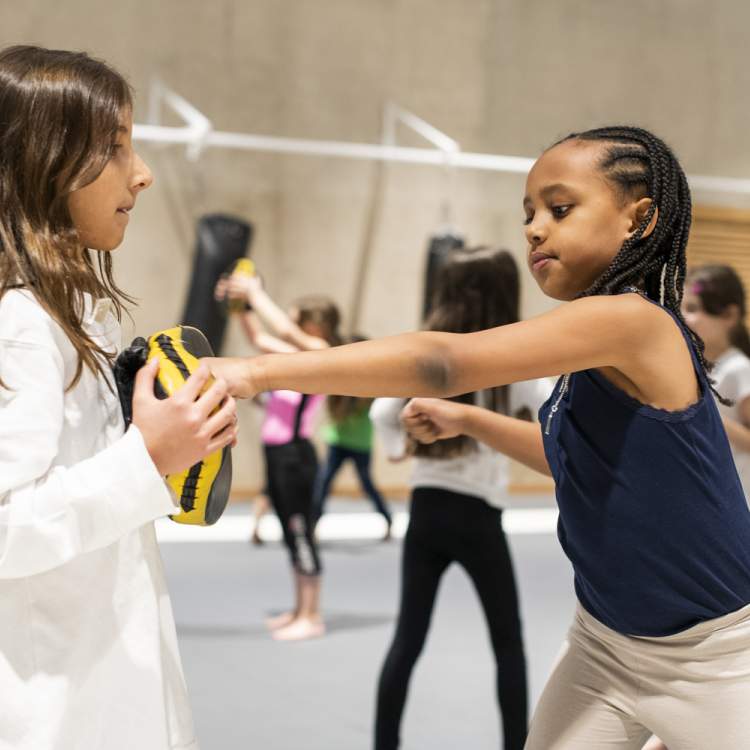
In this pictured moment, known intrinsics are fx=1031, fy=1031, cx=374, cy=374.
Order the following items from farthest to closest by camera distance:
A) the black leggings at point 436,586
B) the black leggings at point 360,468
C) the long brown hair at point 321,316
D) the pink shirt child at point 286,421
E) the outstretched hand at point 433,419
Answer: the black leggings at point 360,468 → the long brown hair at point 321,316 → the pink shirt child at point 286,421 → the black leggings at point 436,586 → the outstretched hand at point 433,419

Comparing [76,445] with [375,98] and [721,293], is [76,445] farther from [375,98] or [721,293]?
[375,98]

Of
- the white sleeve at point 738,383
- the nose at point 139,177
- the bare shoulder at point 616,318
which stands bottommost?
the white sleeve at point 738,383

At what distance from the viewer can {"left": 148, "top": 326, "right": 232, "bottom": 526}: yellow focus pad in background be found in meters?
1.26

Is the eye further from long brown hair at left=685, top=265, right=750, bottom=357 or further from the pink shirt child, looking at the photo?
the pink shirt child

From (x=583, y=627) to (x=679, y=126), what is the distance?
9.32 meters

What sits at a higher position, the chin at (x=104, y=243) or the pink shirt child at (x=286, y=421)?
the chin at (x=104, y=243)

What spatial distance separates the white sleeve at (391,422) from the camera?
2809 millimetres

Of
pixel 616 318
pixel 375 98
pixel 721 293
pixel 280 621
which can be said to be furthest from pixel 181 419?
pixel 375 98

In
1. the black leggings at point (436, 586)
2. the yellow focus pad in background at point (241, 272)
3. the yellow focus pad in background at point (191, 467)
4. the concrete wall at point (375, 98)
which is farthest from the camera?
the concrete wall at point (375, 98)

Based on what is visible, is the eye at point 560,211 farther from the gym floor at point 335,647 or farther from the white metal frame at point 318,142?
the white metal frame at point 318,142

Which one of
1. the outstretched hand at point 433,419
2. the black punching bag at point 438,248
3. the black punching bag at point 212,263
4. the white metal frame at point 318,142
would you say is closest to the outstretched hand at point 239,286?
the outstretched hand at point 433,419

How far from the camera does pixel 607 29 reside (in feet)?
32.1

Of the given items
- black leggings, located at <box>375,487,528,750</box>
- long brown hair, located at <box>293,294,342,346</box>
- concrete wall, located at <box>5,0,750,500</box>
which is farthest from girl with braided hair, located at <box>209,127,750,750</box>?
concrete wall, located at <box>5,0,750,500</box>

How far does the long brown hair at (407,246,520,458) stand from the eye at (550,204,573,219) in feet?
4.18
